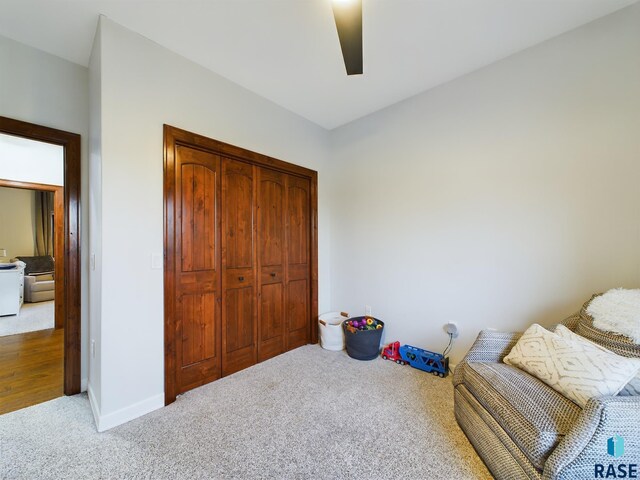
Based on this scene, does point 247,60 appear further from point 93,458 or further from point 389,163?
point 93,458

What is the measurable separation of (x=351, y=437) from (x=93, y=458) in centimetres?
150

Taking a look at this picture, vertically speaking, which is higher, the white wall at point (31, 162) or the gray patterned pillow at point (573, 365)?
the white wall at point (31, 162)

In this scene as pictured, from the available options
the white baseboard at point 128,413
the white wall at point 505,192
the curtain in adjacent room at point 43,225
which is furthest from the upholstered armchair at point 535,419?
the curtain in adjacent room at point 43,225

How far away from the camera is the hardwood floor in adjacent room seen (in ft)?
6.79

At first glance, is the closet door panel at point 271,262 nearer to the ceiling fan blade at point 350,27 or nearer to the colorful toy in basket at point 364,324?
the colorful toy in basket at point 364,324

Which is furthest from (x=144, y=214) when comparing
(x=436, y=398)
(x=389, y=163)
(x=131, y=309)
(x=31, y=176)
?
(x=31, y=176)

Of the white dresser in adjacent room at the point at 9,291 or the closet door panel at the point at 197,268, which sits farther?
the white dresser in adjacent room at the point at 9,291

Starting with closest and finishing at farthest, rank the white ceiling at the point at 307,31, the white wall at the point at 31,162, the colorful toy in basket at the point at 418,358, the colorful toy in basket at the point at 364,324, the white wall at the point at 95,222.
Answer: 1. the white ceiling at the point at 307,31
2. the white wall at the point at 95,222
3. the colorful toy in basket at the point at 418,358
4. the colorful toy in basket at the point at 364,324
5. the white wall at the point at 31,162

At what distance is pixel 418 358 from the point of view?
8.31 feet

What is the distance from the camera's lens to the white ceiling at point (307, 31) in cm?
169

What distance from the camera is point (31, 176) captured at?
365 centimetres

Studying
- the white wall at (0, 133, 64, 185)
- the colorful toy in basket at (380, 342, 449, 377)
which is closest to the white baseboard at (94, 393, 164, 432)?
the colorful toy in basket at (380, 342, 449, 377)

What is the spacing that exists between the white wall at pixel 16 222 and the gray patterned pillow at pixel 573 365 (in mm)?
9003

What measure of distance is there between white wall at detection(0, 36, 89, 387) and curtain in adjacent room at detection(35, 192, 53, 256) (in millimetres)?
6210
